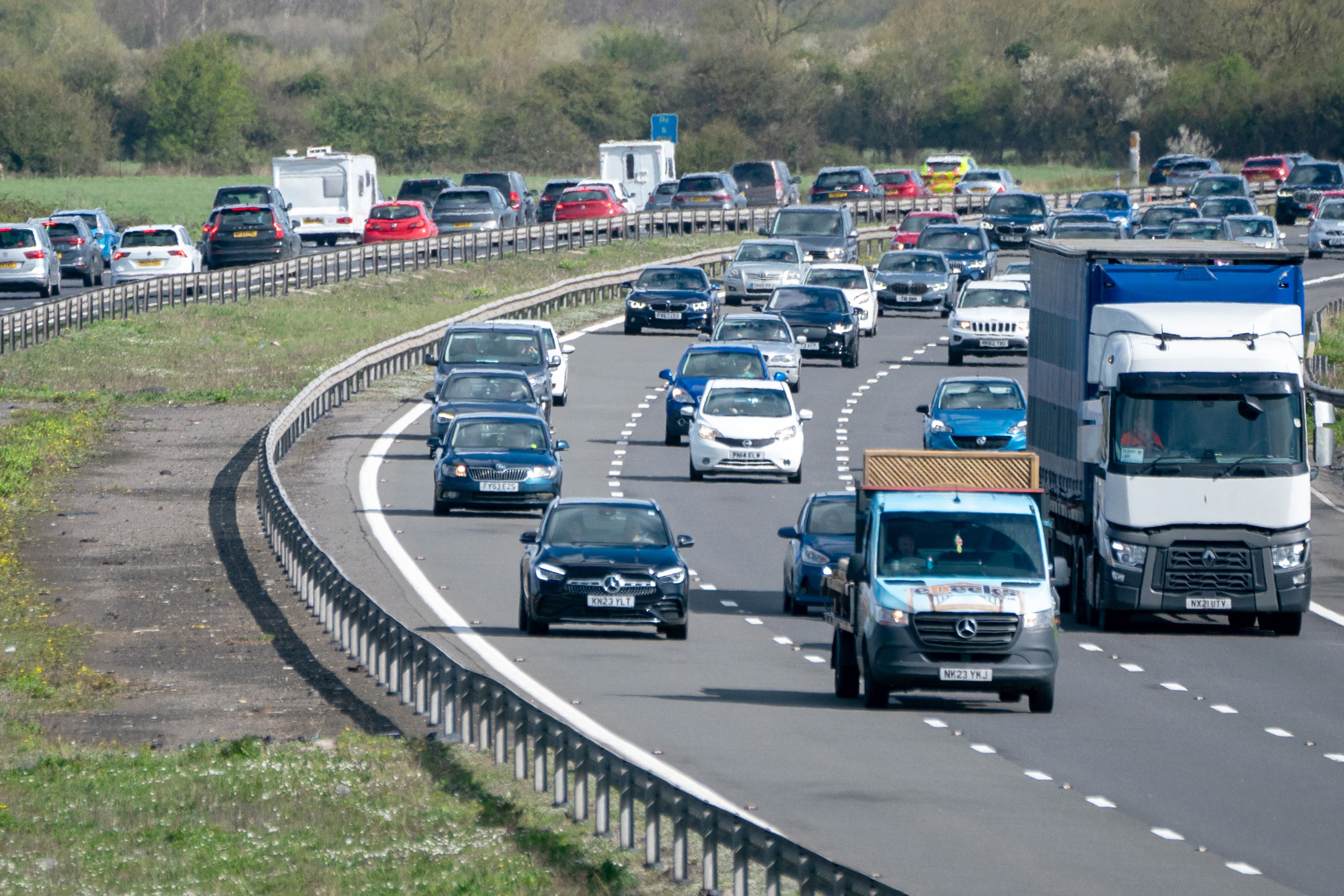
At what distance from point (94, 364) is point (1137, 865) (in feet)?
123

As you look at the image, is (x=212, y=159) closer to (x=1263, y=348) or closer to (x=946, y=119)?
(x=946, y=119)

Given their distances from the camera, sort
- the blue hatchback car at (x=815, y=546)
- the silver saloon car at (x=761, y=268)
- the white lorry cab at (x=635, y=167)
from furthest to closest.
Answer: the white lorry cab at (x=635, y=167)
the silver saloon car at (x=761, y=268)
the blue hatchback car at (x=815, y=546)

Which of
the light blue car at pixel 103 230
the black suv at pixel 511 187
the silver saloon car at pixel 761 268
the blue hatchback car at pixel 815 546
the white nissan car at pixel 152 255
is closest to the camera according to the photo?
the blue hatchback car at pixel 815 546

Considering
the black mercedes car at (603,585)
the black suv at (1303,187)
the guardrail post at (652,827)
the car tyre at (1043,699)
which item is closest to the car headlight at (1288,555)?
the car tyre at (1043,699)

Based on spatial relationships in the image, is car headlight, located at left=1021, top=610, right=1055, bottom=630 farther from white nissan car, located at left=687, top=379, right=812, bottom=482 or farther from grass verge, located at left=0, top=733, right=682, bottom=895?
white nissan car, located at left=687, top=379, right=812, bottom=482

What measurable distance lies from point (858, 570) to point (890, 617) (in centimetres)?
55

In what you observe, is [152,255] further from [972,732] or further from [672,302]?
[972,732]

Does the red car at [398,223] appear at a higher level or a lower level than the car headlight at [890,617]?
higher

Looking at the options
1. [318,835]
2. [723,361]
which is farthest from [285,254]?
[318,835]

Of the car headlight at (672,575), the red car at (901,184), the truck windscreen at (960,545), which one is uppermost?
the red car at (901,184)

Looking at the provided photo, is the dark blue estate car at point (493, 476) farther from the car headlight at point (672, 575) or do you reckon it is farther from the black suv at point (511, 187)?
the black suv at point (511, 187)

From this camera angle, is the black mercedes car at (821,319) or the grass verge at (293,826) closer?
the grass verge at (293,826)

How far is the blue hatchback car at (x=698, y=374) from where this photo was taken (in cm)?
3753

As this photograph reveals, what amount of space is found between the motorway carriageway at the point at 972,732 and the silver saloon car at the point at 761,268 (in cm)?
2326
